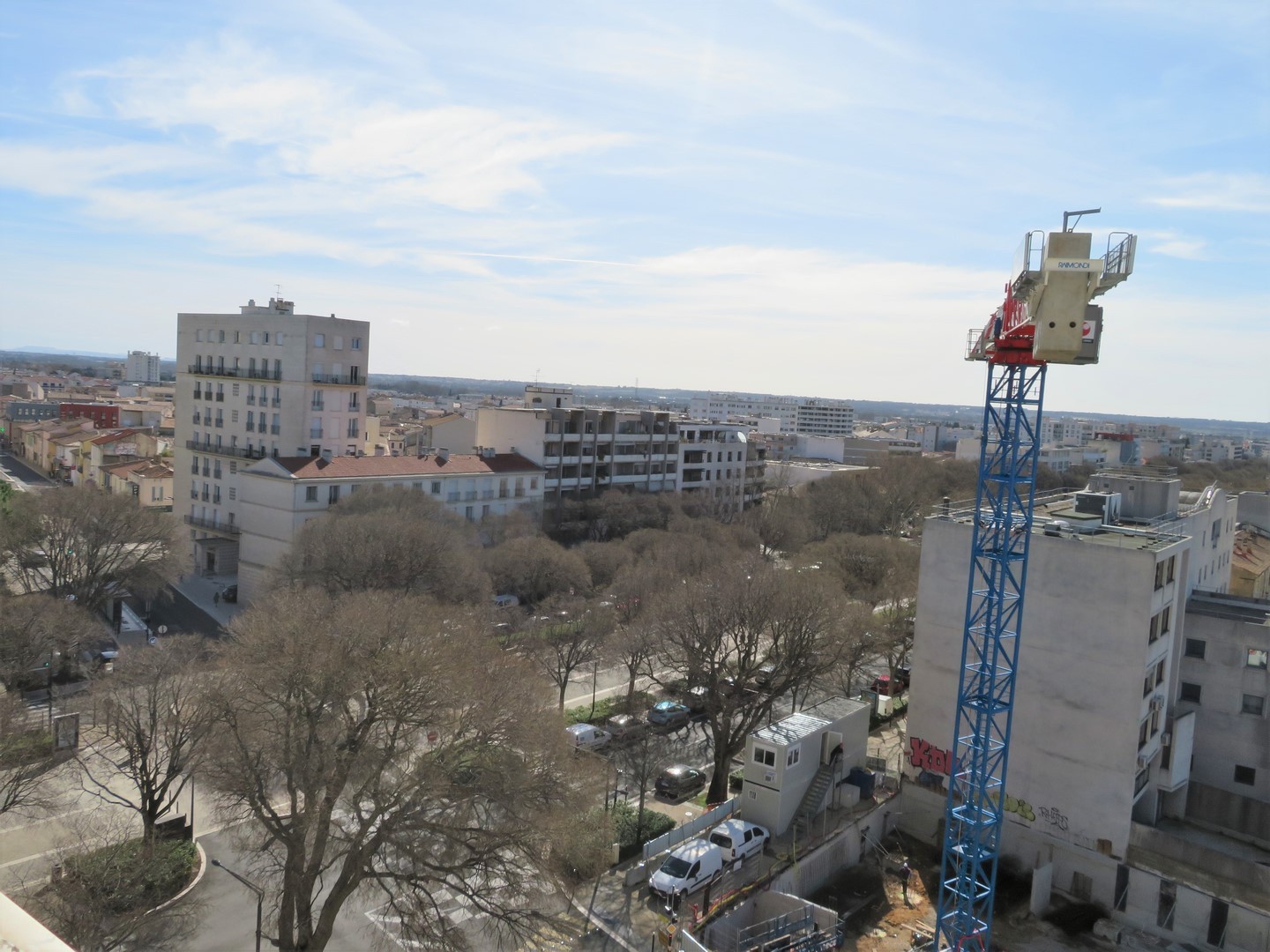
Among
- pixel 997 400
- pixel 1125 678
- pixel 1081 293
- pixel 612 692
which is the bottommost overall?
pixel 612 692

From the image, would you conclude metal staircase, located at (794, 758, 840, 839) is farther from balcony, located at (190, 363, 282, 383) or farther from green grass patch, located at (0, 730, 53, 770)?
balcony, located at (190, 363, 282, 383)

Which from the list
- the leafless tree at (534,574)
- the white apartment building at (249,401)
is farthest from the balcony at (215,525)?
the leafless tree at (534,574)

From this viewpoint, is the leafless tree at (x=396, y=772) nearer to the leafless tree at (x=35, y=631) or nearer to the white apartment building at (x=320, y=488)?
the leafless tree at (x=35, y=631)

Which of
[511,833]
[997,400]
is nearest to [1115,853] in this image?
[997,400]

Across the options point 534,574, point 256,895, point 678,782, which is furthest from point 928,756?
point 534,574

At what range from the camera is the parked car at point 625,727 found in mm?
33638

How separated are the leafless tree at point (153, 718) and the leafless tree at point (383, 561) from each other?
11895 millimetres

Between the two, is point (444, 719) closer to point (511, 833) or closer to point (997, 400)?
point (511, 833)

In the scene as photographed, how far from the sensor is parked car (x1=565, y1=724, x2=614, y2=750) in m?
32.0

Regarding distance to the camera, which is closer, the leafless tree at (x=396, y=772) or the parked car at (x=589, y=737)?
the leafless tree at (x=396, y=772)

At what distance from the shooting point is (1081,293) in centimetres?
2002

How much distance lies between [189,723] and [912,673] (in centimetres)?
2201

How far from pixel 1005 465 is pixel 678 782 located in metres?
14.3

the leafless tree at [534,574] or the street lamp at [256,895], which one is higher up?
the leafless tree at [534,574]
